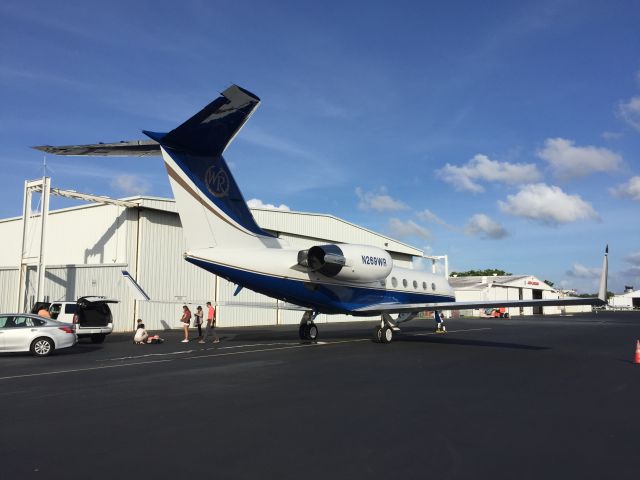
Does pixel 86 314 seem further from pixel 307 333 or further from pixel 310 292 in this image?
pixel 310 292

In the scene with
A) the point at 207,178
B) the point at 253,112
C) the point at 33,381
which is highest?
the point at 253,112

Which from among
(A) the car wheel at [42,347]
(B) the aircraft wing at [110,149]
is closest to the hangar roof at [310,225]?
(A) the car wheel at [42,347]

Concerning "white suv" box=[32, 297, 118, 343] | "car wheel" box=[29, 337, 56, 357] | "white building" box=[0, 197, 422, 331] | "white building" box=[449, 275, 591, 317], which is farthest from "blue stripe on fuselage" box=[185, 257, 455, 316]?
"white building" box=[449, 275, 591, 317]

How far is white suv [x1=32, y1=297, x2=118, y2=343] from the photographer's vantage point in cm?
2094

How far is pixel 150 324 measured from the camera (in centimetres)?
2847

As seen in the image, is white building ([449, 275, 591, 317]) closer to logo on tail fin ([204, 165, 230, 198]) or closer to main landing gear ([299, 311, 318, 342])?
main landing gear ([299, 311, 318, 342])

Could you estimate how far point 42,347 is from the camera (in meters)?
16.1

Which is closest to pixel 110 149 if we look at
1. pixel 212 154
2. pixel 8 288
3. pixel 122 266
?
pixel 212 154

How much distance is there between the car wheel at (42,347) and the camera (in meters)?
16.0

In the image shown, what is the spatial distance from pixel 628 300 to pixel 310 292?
126m

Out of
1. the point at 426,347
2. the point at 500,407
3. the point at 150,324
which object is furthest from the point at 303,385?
A: the point at 150,324

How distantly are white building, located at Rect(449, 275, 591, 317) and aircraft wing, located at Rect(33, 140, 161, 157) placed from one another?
52.4m

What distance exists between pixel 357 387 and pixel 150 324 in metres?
21.8

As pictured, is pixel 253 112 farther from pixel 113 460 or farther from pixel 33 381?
pixel 113 460
